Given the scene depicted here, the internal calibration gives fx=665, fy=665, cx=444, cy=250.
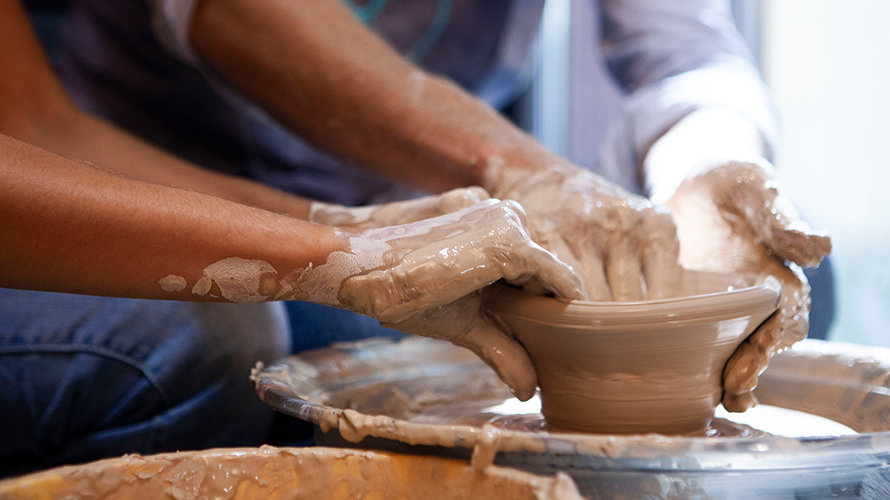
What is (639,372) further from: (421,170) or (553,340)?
(421,170)

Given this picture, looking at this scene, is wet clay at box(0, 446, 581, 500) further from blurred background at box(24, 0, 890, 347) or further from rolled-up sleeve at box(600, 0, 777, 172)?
blurred background at box(24, 0, 890, 347)

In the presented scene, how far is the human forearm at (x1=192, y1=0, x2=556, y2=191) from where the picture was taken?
1.06m

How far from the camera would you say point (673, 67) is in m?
1.37

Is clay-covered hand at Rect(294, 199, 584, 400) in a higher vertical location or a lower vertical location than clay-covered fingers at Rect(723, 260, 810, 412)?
higher

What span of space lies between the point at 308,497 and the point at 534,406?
40 cm

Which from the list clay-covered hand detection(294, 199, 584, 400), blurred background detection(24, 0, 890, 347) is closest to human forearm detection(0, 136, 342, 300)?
clay-covered hand detection(294, 199, 584, 400)

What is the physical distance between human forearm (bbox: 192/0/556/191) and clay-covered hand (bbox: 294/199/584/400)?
16.4 inches

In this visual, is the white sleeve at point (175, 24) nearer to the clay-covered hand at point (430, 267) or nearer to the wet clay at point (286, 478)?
the clay-covered hand at point (430, 267)

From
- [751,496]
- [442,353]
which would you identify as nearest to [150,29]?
[442,353]

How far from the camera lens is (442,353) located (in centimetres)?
94

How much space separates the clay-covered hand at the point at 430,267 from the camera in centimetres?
59

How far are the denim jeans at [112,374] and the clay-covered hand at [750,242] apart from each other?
0.61 metres

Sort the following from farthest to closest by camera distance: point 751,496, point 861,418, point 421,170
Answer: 1. point 421,170
2. point 861,418
3. point 751,496

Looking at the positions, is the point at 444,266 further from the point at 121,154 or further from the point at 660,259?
the point at 121,154
